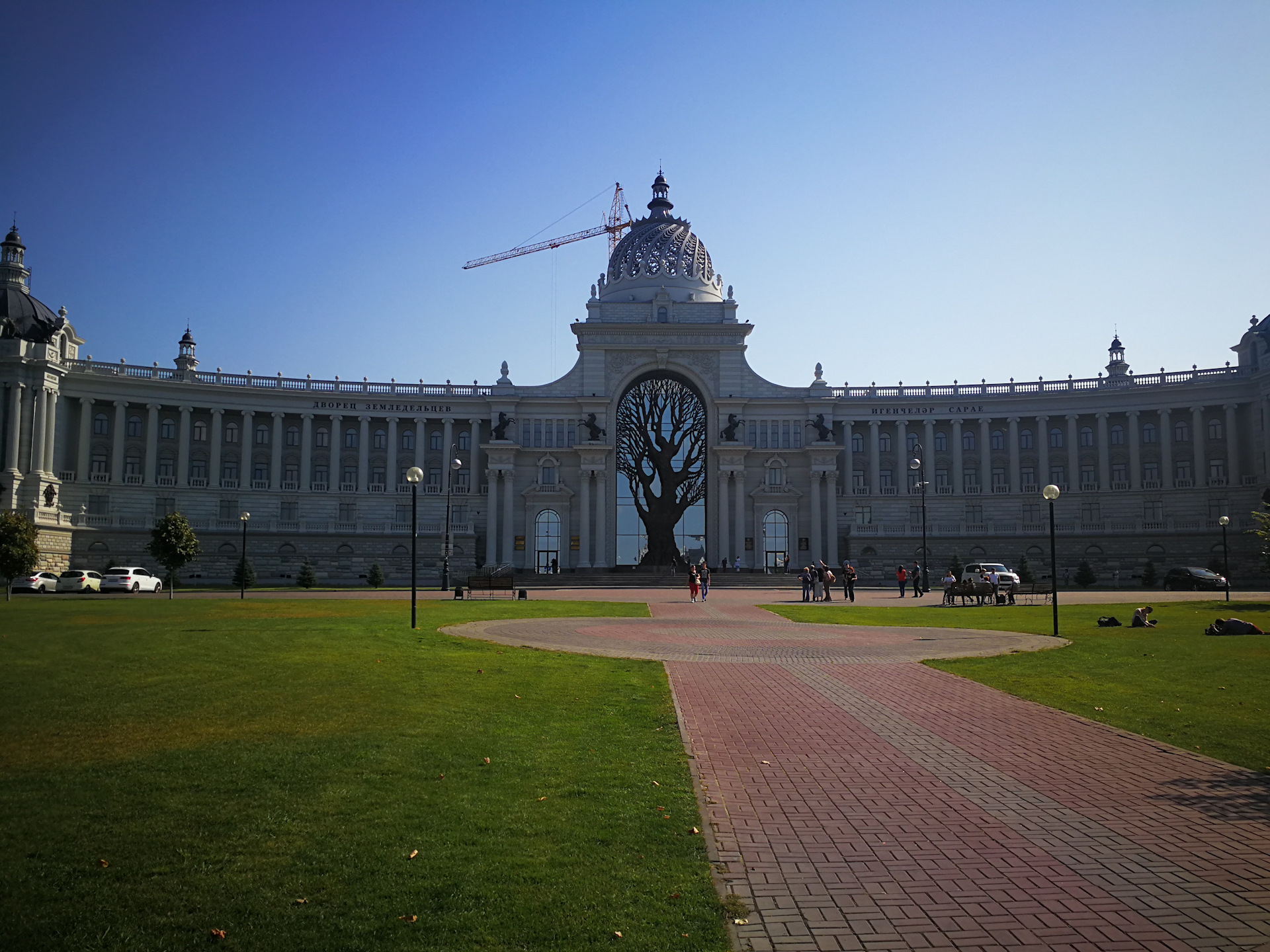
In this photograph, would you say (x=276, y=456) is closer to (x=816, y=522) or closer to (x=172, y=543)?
(x=172, y=543)

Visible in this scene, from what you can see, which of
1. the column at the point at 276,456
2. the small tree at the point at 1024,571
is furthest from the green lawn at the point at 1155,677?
the column at the point at 276,456

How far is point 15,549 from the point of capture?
5075 centimetres

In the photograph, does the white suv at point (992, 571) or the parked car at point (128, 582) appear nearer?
the white suv at point (992, 571)

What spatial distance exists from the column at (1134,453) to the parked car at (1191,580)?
22.9 meters

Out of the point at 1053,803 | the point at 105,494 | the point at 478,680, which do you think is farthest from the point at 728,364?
the point at 1053,803

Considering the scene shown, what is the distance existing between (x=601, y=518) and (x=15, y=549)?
51.8 meters

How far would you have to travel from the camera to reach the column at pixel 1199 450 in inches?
3467

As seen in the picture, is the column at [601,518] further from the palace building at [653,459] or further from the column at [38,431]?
the column at [38,431]

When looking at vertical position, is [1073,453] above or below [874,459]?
above

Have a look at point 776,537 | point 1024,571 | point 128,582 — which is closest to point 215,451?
point 128,582

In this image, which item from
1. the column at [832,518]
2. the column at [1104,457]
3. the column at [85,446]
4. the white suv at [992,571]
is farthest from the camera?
the column at [1104,457]

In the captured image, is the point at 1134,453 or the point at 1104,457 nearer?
the point at 1134,453

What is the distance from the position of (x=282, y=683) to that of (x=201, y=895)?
960 centimetres

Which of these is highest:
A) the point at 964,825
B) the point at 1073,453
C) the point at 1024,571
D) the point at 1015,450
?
the point at 1015,450
